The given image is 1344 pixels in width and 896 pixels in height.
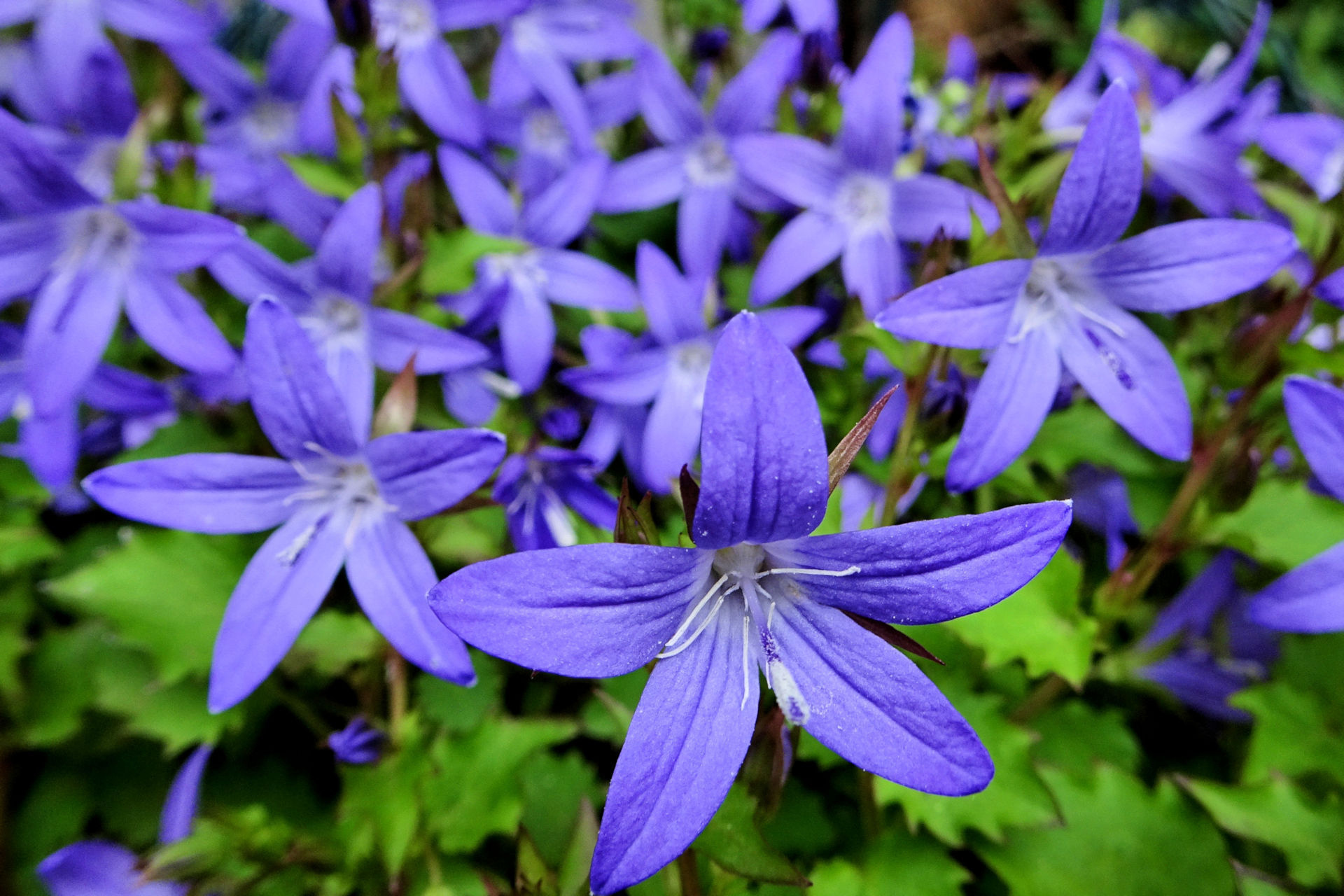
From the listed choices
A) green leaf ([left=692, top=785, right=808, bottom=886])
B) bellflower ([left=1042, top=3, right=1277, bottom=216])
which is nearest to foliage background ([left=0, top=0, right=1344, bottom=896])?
green leaf ([left=692, top=785, right=808, bottom=886])

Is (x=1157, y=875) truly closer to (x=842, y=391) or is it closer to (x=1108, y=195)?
(x=842, y=391)

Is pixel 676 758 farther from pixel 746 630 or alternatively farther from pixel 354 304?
pixel 354 304

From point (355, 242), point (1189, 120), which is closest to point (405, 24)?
point (355, 242)

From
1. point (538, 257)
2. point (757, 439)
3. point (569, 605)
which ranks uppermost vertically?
point (757, 439)

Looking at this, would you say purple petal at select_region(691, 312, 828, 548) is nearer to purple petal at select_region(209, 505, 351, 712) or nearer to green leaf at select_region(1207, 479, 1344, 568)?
purple petal at select_region(209, 505, 351, 712)

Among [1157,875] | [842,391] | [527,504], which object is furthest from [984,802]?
[527,504]

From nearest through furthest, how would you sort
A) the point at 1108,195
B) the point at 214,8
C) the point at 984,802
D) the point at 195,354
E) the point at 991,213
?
the point at 1108,195, the point at 984,802, the point at 195,354, the point at 991,213, the point at 214,8
